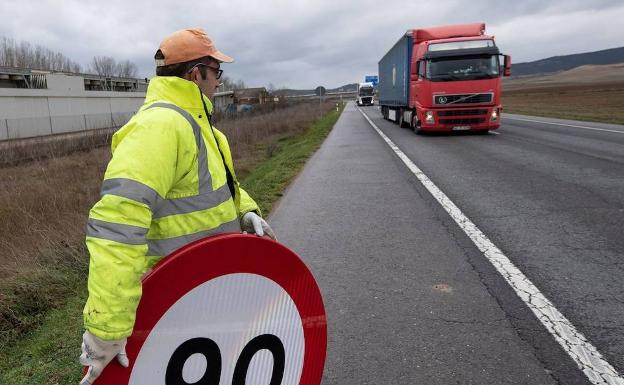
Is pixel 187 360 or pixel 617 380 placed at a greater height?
pixel 187 360

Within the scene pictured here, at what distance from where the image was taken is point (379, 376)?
2682 mm

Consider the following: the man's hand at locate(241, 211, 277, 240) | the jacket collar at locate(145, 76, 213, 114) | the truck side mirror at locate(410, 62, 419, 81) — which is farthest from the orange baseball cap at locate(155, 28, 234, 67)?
the truck side mirror at locate(410, 62, 419, 81)

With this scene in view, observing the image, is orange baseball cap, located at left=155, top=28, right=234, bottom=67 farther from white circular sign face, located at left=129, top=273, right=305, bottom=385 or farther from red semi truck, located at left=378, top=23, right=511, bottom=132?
red semi truck, located at left=378, top=23, right=511, bottom=132

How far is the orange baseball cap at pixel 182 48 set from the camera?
6.16 ft

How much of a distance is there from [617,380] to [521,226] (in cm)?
320

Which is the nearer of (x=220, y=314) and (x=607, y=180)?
(x=220, y=314)

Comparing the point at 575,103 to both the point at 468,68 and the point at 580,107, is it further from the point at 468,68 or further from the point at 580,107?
the point at 468,68

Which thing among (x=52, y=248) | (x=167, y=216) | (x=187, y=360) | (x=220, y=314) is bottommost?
(x=52, y=248)

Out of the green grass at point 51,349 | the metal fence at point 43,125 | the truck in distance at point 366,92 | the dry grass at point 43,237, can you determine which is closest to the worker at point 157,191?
the green grass at point 51,349

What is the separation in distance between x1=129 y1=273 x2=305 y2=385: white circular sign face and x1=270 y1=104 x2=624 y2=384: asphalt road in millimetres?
1030

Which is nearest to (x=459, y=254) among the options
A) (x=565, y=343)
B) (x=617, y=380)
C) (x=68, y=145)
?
(x=565, y=343)

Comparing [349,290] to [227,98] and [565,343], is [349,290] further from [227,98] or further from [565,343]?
[227,98]

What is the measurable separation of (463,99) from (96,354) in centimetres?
1562

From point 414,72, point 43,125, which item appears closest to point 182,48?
point 414,72
